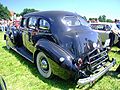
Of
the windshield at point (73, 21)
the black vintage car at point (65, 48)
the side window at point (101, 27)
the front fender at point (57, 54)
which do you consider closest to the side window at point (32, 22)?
the black vintage car at point (65, 48)

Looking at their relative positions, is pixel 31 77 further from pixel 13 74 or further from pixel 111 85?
pixel 111 85

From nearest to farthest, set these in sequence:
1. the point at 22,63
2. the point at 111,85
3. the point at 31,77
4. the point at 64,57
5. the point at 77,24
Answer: the point at 64,57 < the point at 111,85 < the point at 31,77 < the point at 77,24 < the point at 22,63

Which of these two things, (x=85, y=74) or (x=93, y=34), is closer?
(x=85, y=74)

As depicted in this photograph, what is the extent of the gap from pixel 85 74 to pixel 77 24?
184cm

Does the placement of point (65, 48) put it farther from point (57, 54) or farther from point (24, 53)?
point (24, 53)

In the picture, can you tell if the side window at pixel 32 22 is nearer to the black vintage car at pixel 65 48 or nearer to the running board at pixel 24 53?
the black vintage car at pixel 65 48

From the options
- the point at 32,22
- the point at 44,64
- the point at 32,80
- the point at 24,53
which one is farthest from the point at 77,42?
the point at 24,53

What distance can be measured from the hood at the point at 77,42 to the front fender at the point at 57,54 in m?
0.16

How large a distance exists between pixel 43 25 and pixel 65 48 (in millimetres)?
1325

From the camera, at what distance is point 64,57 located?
4801mm

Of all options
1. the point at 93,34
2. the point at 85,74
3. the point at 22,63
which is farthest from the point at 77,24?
the point at 22,63

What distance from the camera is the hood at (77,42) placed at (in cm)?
499

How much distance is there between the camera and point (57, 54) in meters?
4.89

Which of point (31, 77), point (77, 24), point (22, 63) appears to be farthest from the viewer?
point (22, 63)
